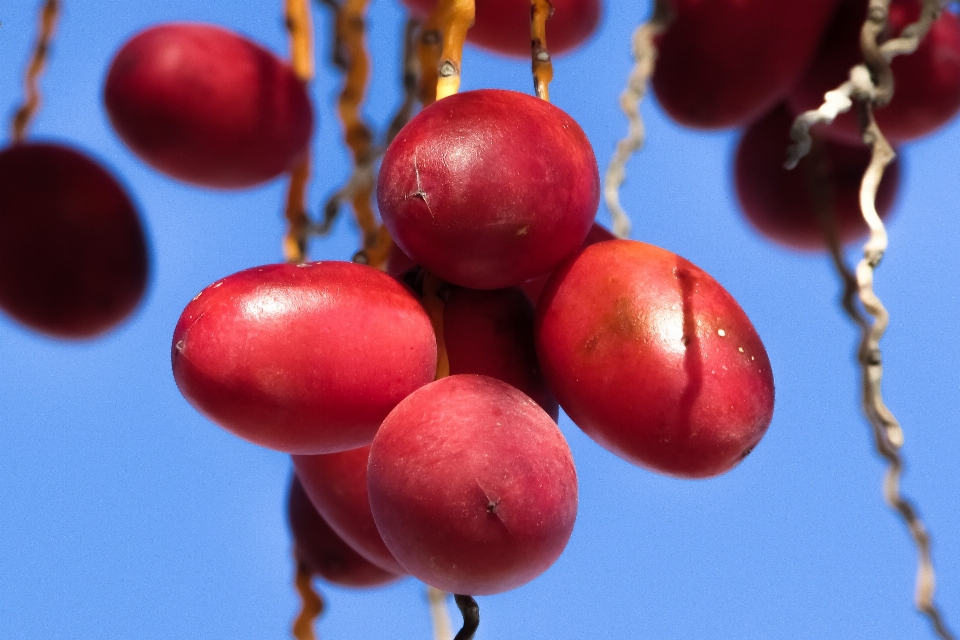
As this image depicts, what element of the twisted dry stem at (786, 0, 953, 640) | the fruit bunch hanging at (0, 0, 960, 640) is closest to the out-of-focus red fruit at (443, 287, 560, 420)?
the fruit bunch hanging at (0, 0, 960, 640)

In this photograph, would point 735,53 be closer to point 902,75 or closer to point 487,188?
point 902,75

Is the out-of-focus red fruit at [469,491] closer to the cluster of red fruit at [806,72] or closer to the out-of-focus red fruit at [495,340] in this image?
the out-of-focus red fruit at [495,340]

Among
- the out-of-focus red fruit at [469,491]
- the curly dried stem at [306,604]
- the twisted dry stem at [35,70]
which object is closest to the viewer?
the out-of-focus red fruit at [469,491]

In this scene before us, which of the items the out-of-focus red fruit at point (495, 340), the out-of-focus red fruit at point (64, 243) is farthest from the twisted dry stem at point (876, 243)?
the out-of-focus red fruit at point (64, 243)

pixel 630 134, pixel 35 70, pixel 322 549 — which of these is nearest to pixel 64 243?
pixel 35 70

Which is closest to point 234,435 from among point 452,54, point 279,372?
point 279,372

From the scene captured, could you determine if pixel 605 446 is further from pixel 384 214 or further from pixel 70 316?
pixel 70 316
